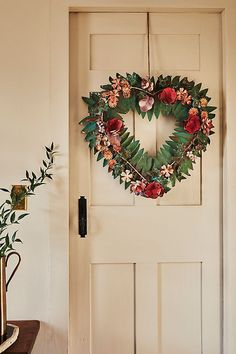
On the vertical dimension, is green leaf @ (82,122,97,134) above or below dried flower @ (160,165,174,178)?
above

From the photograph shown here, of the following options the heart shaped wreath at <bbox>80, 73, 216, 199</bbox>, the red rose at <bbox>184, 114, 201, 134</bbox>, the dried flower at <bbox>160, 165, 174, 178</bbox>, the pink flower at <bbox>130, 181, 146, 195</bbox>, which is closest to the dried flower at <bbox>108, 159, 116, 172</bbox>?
the heart shaped wreath at <bbox>80, 73, 216, 199</bbox>

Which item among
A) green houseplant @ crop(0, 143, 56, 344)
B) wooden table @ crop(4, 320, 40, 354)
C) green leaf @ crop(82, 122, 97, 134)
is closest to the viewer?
wooden table @ crop(4, 320, 40, 354)

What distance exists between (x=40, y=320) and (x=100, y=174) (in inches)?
28.5

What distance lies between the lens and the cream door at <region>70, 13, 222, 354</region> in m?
1.88

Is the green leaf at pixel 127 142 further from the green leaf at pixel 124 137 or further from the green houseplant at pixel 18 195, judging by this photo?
the green houseplant at pixel 18 195

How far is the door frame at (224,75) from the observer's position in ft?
5.88

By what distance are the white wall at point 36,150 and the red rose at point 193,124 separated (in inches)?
21.7

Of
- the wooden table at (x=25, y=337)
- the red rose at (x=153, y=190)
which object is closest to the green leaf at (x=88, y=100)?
the red rose at (x=153, y=190)

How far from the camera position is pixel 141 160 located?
71.8 inches

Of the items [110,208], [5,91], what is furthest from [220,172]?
[5,91]

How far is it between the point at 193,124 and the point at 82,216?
664 millimetres

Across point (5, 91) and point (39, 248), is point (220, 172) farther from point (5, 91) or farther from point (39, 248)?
point (5, 91)

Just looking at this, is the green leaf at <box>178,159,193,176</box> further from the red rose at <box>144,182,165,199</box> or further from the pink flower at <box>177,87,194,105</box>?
the pink flower at <box>177,87,194,105</box>

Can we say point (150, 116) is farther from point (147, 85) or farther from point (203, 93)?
point (203, 93)
